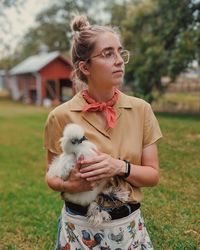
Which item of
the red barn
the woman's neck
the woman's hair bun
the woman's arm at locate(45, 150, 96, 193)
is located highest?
the woman's hair bun

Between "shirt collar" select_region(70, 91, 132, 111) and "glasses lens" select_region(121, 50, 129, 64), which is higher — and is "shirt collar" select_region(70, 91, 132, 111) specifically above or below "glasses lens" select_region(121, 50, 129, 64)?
below

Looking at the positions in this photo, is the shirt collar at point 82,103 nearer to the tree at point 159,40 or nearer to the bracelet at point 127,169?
the bracelet at point 127,169

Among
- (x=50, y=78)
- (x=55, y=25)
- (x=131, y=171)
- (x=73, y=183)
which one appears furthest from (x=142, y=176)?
(x=55, y=25)

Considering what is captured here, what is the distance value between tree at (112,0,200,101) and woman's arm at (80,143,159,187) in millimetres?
15158

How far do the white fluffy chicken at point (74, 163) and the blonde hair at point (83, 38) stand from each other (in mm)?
430

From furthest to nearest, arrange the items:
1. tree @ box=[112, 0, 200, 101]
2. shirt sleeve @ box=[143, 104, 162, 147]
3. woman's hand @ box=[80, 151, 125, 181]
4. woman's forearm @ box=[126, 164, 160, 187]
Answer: tree @ box=[112, 0, 200, 101] < shirt sleeve @ box=[143, 104, 162, 147] < woman's forearm @ box=[126, 164, 160, 187] < woman's hand @ box=[80, 151, 125, 181]

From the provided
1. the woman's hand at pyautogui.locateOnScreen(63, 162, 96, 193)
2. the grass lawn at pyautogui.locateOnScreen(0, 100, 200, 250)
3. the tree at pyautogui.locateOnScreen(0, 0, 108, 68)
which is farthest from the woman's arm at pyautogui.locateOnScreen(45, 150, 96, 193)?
the tree at pyautogui.locateOnScreen(0, 0, 108, 68)

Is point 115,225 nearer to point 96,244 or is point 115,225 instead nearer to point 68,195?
point 96,244

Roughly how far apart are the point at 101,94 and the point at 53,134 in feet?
1.11

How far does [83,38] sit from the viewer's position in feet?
7.65

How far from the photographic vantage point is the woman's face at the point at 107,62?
227 cm

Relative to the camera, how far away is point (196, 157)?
8500mm

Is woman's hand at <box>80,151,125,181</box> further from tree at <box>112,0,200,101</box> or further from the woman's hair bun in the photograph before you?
tree at <box>112,0,200,101</box>

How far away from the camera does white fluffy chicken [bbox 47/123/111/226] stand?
209 centimetres
